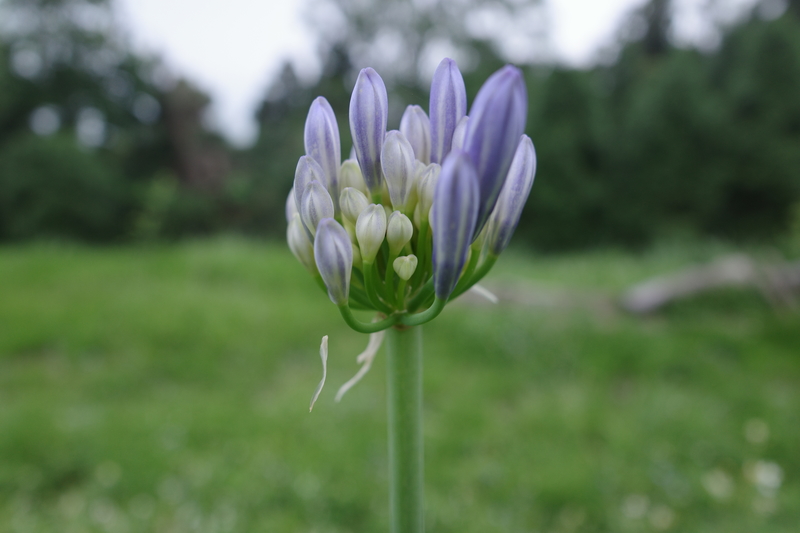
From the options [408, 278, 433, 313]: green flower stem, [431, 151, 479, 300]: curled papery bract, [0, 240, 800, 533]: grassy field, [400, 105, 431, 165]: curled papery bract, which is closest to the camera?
[431, 151, 479, 300]: curled papery bract

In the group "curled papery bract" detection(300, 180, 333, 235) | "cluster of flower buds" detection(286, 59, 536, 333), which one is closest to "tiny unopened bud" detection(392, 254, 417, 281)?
"cluster of flower buds" detection(286, 59, 536, 333)

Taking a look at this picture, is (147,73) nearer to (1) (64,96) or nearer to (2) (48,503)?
(1) (64,96)

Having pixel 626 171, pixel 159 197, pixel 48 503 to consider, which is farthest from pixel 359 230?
pixel 626 171

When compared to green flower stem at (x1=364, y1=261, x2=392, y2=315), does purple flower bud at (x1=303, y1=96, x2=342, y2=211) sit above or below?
above

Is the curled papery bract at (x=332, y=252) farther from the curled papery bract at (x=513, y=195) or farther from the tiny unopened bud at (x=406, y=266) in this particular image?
the curled papery bract at (x=513, y=195)

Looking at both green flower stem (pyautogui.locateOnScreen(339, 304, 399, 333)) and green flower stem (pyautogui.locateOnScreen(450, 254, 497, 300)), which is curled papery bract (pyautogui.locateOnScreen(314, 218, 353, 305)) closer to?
green flower stem (pyautogui.locateOnScreen(339, 304, 399, 333))

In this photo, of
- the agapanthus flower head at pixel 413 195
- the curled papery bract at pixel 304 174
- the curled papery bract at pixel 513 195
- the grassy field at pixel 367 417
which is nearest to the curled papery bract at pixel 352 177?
the agapanthus flower head at pixel 413 195

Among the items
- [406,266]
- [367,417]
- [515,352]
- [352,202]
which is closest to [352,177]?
[352,202]
